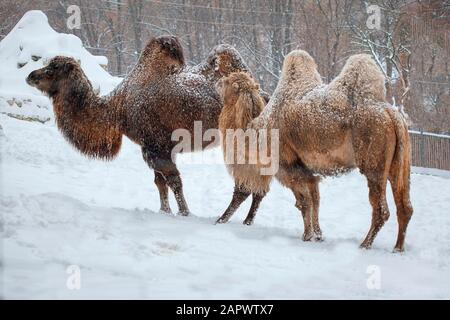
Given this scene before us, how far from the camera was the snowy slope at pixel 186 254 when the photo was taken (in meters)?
4.16

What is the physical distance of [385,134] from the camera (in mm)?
5785

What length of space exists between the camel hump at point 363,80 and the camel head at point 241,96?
1.17 meters

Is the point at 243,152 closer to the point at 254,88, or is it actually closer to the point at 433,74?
the point at 254,88

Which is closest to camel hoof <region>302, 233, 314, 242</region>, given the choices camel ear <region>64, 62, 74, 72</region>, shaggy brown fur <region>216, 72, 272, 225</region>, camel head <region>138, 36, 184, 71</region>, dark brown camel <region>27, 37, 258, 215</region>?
shaggy brown fur <region>216, 72, 272, 225</region>

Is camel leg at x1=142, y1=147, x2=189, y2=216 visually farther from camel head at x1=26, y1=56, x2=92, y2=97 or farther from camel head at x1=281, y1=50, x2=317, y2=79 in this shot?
camel head at x1=281, y1=50, x2=317, y2=79

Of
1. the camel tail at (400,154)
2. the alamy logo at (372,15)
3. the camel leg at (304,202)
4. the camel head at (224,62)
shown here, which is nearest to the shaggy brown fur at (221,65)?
the camel head at (224,62)

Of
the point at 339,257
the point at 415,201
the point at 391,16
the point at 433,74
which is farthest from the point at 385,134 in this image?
the point at 391,16

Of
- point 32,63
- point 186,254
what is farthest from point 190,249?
point 32,63

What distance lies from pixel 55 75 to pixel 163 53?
143 centimetres

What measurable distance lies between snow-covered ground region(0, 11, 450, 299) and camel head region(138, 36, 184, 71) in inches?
77.0

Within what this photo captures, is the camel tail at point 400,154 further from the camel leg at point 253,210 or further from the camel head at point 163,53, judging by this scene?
the camel head at point 163,53

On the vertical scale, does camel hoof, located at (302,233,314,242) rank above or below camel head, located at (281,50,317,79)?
below

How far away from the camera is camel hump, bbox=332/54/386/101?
19.9 ft

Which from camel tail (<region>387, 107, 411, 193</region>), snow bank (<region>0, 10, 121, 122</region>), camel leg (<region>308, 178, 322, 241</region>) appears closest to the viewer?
camel tail (<region>387, 107, 411, 193</region>)
